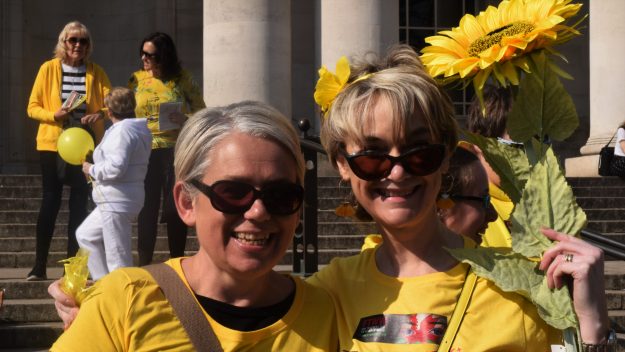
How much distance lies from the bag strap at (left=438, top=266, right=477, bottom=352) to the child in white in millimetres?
5094

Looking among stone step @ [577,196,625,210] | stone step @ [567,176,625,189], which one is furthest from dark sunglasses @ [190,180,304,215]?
stone step @ [567,176,625,189]

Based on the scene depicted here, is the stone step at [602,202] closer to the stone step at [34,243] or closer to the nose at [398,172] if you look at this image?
the stone step at [34,243]

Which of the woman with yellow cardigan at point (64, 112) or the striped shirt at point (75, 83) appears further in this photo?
the striped shirt at point (75, 83)

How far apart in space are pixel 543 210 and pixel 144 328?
0.97 meters

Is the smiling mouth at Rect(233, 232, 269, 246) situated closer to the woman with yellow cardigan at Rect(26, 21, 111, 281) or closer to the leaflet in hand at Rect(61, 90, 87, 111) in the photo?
the woman with yellow cardigan at Rect(26, 21, 111, 281)

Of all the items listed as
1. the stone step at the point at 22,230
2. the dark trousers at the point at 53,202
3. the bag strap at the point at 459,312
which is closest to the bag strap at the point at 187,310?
the bag strap at the point at 459,312

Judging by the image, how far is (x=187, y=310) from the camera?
8.59 ft

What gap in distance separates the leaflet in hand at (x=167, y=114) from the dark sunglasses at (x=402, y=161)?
5.82 metres

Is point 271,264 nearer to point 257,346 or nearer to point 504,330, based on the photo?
point 257,346

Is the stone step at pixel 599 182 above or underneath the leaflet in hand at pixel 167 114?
underneath

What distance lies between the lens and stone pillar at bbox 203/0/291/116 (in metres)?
13.3

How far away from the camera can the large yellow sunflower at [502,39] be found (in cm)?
259

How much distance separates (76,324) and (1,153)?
15788mm

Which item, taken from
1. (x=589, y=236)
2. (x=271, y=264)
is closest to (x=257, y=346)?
(x=271, y=264)
